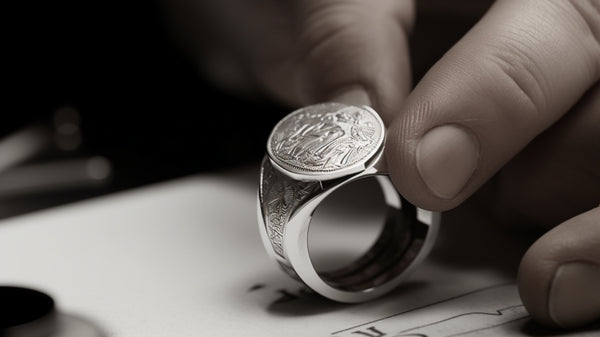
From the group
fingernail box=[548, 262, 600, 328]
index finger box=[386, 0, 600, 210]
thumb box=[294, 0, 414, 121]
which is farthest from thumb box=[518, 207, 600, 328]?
thumb box=[294, 0, 414, 121]

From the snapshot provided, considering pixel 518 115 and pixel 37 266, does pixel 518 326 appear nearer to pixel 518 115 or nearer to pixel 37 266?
pixel 518 115

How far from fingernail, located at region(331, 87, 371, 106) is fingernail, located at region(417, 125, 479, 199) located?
0.17m

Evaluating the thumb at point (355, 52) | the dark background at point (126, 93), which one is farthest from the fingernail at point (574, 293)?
the dark background at point (126, 93)

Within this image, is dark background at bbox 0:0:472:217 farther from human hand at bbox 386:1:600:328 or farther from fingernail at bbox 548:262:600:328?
fingernail at bbox 548:262:600:328

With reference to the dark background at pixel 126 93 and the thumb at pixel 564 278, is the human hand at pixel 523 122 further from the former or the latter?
the dark background at pixel 126 93

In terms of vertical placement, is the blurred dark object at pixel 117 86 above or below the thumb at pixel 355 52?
above

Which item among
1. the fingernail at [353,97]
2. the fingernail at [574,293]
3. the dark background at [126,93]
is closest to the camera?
the fingernail at [574,293]

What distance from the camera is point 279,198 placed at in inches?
30.4

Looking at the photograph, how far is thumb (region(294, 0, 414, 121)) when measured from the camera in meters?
0.91

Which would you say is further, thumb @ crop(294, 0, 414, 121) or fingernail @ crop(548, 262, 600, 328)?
thumb @ crop(294, 0, 414, 121)

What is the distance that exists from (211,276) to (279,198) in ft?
0.55

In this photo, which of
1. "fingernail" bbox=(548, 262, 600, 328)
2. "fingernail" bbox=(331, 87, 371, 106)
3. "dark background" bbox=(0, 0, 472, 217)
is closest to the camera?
"fingernail" bbox=(548, 262, 600, 328)

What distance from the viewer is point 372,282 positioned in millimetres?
842

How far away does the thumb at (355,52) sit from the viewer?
0.91 metres
